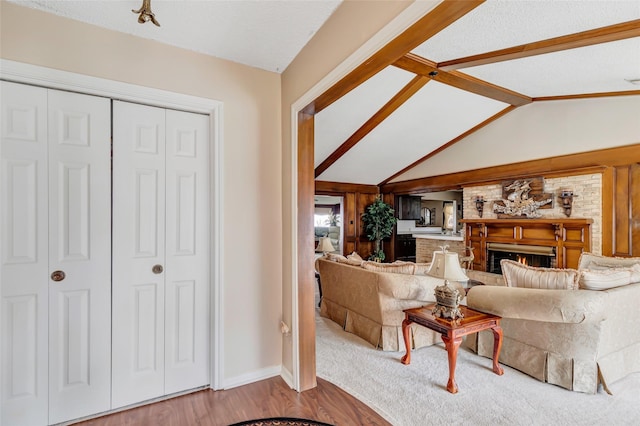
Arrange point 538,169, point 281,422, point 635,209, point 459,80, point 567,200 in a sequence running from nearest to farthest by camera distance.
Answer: point 281,422, point 635,209, point 459,80, point 567,200, point 538,169

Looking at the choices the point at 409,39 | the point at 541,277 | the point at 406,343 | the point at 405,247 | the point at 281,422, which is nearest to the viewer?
the point at 409,39

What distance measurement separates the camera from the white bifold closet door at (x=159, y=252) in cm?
223

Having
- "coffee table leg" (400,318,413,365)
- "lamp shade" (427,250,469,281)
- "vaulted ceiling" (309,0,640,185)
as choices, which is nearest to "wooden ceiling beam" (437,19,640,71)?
"vaulted ceiling" (309,0,640,185)

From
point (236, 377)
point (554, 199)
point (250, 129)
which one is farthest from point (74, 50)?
point (554, 199)

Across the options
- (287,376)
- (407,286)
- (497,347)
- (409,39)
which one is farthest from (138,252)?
(497,347)

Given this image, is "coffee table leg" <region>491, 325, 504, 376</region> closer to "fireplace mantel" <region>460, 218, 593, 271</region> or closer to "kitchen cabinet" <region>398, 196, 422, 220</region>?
"fireplace mantel" <region>460, 218, 593, 271</region>

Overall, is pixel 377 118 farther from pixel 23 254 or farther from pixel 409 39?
pixel 23 254

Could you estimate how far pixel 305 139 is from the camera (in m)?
2.57

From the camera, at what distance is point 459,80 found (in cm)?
451

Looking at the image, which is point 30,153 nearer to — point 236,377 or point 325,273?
point 236,377

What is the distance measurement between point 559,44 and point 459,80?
155 centimetres

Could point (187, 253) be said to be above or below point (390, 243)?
above

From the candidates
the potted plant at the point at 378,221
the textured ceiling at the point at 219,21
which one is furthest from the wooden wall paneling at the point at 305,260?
the potted plant at the point at 378,221

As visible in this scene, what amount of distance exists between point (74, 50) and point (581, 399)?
4.32m
